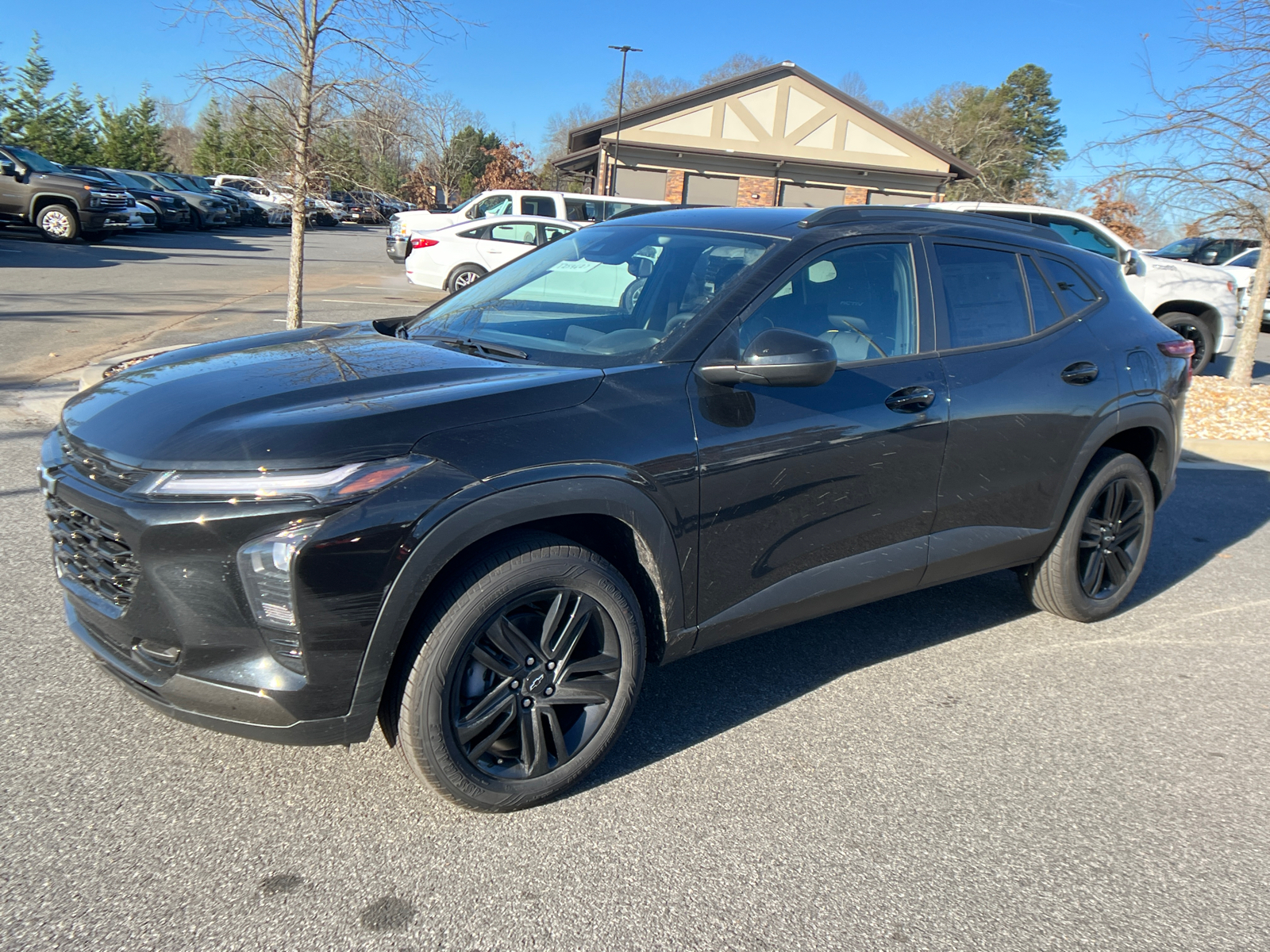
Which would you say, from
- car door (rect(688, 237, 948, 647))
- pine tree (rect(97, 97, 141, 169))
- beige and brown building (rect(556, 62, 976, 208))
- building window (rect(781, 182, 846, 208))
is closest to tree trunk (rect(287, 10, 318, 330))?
car door (rect(688, 237, 948, 647))

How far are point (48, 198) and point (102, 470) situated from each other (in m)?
22.9

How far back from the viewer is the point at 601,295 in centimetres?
372

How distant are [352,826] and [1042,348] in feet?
10.7

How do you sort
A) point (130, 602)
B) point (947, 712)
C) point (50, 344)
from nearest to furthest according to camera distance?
point (130, 602), point (947, 712), point (50, 344)

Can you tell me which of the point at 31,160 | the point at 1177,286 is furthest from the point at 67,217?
the point at 1177,286

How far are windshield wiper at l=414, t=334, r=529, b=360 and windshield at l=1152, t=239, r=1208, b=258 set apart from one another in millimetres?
17443

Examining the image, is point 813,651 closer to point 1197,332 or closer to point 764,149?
point 1197,332

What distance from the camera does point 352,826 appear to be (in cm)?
267

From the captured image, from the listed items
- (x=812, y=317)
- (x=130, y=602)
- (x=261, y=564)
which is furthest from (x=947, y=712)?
(x=130, y=602)

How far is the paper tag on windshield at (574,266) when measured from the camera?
3871 millimetres

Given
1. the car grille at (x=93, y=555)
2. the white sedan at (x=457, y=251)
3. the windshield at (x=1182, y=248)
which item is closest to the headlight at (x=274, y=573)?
the car grille at (x=93, y=555)

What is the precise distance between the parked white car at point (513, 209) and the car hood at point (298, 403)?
1511cm

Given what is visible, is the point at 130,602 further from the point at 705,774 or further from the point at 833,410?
the point at 833,410

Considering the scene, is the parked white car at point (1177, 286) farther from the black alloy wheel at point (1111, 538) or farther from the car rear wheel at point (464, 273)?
the black alloy wheel at point (1111, 538)
